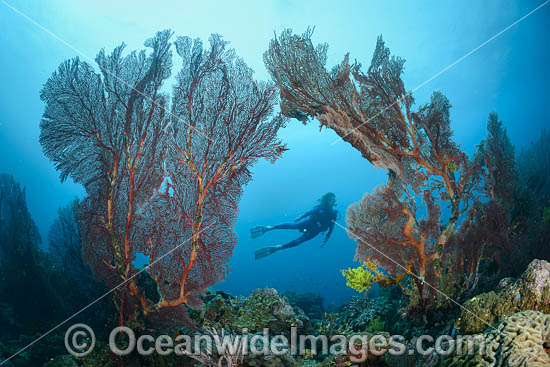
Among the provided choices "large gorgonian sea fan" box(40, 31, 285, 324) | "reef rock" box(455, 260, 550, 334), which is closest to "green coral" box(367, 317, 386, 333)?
"reef rock" box(455, 260, 550, 334)

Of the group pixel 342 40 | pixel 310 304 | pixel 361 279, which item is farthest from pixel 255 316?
pixel 342 40

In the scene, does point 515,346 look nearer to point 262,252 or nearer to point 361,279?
point 361,279

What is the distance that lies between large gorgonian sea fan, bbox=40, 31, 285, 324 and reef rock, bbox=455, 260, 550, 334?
423 centimetres

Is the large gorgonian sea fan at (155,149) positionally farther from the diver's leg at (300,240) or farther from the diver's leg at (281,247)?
the diver's leg at (300,240)

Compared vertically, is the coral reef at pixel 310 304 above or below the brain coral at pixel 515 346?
above

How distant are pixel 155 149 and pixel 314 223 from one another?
35.3ft

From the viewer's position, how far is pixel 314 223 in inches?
570

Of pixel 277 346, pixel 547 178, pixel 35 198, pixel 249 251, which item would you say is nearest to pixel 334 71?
pixel 277 346

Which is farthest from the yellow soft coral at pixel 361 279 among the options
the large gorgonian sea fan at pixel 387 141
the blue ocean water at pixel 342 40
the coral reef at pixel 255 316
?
the blue ocean water at pixel 342 40

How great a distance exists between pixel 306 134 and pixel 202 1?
3099cm

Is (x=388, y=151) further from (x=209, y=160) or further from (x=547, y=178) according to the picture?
(x=547, y=178)

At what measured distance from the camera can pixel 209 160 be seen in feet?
16.9

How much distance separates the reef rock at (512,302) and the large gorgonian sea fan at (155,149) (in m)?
4.23

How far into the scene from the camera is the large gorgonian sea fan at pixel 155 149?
5.05 m
